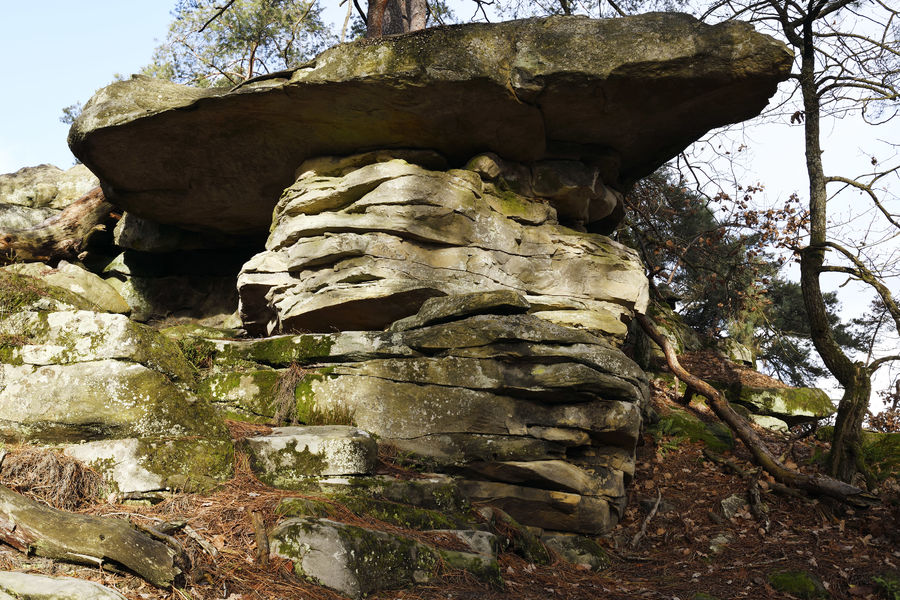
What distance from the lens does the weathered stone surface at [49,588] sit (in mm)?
3178

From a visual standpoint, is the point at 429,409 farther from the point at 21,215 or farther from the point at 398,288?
the point at 21,215

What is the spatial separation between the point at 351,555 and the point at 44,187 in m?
13.2

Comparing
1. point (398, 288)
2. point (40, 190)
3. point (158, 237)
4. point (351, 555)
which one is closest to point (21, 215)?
point (40, 190)

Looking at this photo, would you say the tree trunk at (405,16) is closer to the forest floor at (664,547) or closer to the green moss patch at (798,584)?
the forest floor at (664,547)

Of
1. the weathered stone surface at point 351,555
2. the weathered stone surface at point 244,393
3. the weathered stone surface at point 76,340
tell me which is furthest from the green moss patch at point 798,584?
the weathered stone surface at point 76,340

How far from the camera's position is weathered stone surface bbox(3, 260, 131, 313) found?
11.3 metres

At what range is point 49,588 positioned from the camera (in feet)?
10.7

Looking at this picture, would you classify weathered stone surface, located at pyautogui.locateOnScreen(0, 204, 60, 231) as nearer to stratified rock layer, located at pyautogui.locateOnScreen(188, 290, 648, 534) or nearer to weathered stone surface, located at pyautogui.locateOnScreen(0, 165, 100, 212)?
weathered stone surface, located at pyautogui.locateOnScreen(0, 165, 100, 212)

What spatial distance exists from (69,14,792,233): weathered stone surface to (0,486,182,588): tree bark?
6295mm

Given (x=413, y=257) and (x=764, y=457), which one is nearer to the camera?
(x=413, y=257)

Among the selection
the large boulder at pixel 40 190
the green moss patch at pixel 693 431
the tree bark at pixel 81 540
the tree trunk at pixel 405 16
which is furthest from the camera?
the tree trunk at pixel 405 16

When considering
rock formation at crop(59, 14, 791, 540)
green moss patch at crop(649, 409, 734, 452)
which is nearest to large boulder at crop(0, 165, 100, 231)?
rock formation at crop(59, 14, 791, 540)

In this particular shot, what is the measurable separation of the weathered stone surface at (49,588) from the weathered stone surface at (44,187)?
12.2m

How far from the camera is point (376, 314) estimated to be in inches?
340
